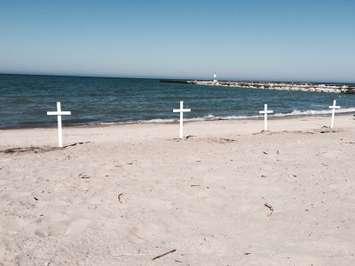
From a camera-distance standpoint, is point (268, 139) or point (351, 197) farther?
point (268, 139)

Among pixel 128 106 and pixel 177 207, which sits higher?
pixel 177 207

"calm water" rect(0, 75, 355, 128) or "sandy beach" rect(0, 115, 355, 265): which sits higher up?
"sandy beach" rect(0, 115, 355, 265)

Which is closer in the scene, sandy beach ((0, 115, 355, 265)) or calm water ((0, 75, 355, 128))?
sandy beach ((0, 115, 355, 265))

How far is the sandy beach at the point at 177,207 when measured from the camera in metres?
5.17

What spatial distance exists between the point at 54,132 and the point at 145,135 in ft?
13.5

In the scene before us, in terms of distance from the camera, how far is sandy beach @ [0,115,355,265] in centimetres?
517

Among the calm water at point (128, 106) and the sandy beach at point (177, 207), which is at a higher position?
the sandy beach at point (177, 207)

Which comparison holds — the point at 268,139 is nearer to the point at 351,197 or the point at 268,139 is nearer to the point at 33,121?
the point at 351,197

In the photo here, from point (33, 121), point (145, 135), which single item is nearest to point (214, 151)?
point (145, 135)

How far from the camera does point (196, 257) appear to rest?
509cm

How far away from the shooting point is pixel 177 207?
266 inches

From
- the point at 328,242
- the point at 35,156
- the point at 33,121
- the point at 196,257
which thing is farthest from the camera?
the point at 33,121

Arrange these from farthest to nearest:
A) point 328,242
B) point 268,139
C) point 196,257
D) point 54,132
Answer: point 54,132 < point 268,139 < point 328,242 < point 196,257

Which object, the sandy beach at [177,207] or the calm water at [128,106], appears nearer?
the sandy beach at [177,207]
